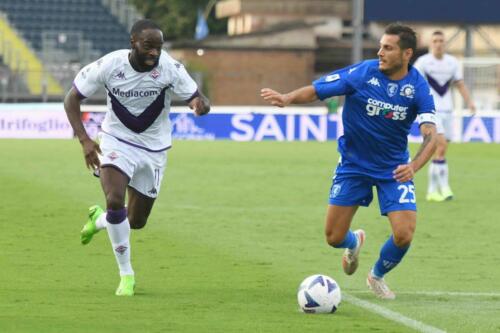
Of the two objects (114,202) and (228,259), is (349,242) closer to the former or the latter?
(114,202)

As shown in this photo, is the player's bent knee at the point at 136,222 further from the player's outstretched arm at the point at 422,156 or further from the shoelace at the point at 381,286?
the player's outstretched arm at the point at 422,156

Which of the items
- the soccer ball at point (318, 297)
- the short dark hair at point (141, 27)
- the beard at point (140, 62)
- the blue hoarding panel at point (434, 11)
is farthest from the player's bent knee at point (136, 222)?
the blue hoarding panel at point (434, 11)

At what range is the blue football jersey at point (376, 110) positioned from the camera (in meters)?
9.60

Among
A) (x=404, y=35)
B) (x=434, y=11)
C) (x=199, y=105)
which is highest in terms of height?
(x=404, y=35)

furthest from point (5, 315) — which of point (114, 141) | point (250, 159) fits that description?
point (250, 159)

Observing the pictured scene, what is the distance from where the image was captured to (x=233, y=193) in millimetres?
20047

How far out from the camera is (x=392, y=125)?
9.73 meters

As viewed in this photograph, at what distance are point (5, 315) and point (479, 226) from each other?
27.7 ft

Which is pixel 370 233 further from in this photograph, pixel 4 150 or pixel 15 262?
pixel 4 150

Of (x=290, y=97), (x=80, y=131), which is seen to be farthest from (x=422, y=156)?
(x=80, y=131)

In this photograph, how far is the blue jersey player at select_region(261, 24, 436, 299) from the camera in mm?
9539

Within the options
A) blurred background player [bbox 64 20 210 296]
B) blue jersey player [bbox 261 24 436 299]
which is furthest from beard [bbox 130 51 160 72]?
blue jersey player [bbox 261 24 436 299]

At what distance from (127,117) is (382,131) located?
1944 mm

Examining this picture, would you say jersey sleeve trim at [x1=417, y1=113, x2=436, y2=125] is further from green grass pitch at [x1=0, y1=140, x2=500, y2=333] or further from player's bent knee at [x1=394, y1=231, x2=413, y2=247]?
green grass pitch at [x1=0, y1=140, x2=500, y2=333]
